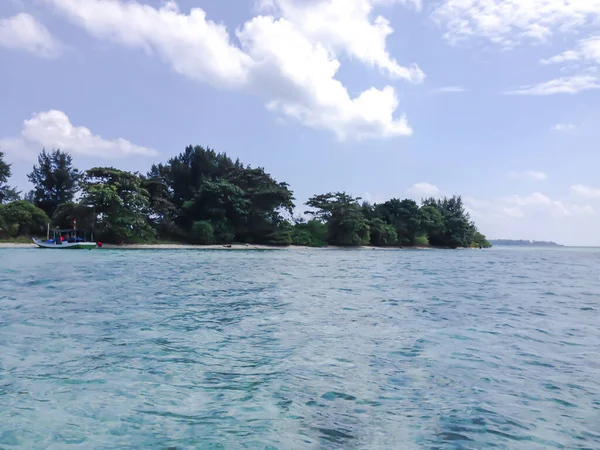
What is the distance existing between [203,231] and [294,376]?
3584 cm

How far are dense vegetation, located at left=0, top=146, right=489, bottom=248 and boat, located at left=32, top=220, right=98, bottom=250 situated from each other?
1020mm

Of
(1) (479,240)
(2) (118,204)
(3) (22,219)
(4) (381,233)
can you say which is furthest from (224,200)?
(1) (479,240)

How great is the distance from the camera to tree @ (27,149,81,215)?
43.1 m

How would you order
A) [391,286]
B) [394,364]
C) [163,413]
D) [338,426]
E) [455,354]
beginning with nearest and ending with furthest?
[338,426] → [163,413] → [394,364] → [455,354] → [391,286]

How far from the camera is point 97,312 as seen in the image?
724 cm

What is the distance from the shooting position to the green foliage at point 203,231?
38781 millimetres

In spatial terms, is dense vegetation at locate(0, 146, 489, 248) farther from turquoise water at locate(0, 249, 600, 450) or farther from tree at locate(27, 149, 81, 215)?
turquoise water at locate(0, 249, 600, 450)

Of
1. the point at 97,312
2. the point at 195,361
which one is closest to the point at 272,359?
the point at 195,361

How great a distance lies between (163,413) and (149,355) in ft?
5.32

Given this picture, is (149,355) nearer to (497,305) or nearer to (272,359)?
(272,359)

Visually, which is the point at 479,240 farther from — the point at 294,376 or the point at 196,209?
the point at 294,376

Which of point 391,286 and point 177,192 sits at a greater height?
point 177,192

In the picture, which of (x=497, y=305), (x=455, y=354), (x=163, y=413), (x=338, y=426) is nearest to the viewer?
(x=338, y=426)

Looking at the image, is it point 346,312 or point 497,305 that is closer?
point 346,312
